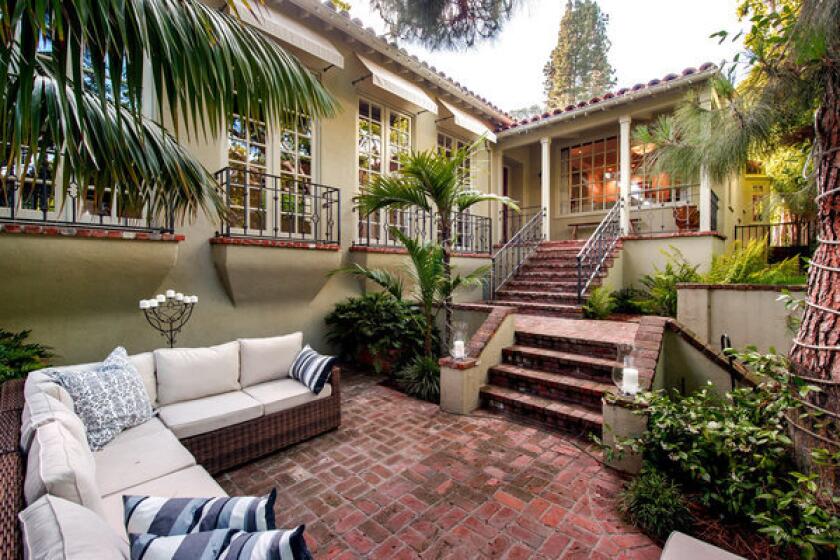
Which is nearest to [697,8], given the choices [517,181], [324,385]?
[324,385]

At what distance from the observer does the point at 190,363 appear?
332 centimetres

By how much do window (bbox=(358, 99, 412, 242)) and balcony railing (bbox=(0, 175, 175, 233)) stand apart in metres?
3.47

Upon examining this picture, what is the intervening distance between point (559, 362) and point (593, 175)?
7312 millimetres

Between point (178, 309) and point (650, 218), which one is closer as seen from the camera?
point (178, 309)

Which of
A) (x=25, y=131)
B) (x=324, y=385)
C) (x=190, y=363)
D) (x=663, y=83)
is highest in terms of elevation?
(x=663, y=83)

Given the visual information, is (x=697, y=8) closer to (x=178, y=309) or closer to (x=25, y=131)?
(x=25, y=131)

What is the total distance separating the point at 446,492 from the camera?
2738 mm

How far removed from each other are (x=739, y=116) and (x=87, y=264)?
6206mm

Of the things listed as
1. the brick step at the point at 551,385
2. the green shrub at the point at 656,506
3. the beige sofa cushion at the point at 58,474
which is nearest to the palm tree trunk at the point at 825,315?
the green shrub at the point at 656,506

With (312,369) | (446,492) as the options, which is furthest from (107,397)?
(446,492)

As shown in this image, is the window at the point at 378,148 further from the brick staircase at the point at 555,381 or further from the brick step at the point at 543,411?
the brick step at the point at 543,411

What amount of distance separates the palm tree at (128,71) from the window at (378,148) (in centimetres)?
486

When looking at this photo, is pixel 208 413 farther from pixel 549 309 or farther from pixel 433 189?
pixel 549 309

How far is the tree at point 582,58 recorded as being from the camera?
17188mm
